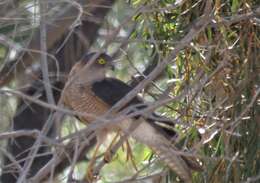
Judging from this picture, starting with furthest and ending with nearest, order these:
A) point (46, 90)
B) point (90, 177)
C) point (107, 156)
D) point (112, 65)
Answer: point (112, 65)
point (90, 177)
point (107, 156)
point (46, 90)

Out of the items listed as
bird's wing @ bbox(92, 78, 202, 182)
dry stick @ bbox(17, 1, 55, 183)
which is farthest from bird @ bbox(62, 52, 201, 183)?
dry stick @ bbox(17, 1, 55, 183)

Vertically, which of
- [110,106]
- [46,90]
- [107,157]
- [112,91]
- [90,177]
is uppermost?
[46,90]

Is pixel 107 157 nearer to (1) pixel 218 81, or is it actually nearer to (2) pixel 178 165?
(2) pixel 178 165

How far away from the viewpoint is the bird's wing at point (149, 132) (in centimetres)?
408

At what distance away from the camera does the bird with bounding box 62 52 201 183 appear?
13.4 ft

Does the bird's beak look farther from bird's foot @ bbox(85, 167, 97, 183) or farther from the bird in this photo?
bird's foot @ bbox(85, 167, 97, 183)

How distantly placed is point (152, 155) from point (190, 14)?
82cm

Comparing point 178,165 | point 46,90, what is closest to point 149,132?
point 178,165

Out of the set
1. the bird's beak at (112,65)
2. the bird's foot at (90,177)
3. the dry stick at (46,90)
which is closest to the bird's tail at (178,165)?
the bird's foot at (90,177)

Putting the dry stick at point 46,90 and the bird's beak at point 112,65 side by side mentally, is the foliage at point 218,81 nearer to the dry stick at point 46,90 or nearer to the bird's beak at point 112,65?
the dry stick at point 46,90

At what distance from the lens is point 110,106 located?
477cm

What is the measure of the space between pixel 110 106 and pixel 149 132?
364mm

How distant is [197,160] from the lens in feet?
13.6

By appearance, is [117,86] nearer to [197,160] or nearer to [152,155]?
[152,155]
